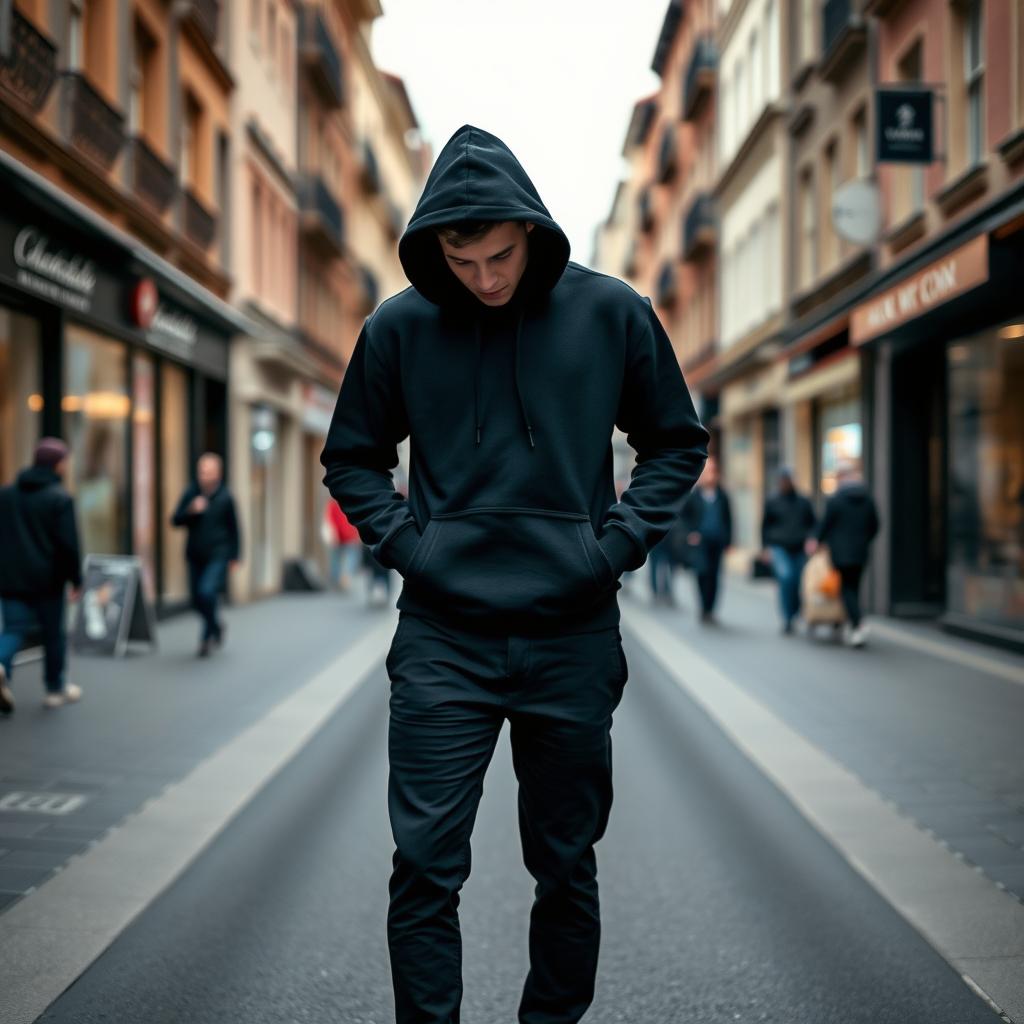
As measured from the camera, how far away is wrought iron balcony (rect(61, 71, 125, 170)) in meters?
13.1

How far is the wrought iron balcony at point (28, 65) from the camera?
11.4 m

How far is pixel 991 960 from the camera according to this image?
12.8 ft

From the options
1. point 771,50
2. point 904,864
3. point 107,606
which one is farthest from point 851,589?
point 771,50

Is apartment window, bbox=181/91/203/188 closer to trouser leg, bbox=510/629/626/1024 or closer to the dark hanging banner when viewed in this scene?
the dark hanging banner

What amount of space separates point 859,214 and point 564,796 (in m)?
15.5

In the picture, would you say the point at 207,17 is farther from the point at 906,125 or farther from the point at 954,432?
the point at 954,432

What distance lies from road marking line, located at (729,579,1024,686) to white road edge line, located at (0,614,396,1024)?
5.65 metres

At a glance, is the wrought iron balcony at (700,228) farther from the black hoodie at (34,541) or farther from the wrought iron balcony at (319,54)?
the black hoodie at (34,541)

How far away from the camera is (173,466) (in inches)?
715

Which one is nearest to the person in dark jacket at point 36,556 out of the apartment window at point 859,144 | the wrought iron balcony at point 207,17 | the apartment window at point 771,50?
the wrought iron balcony at point 207,17

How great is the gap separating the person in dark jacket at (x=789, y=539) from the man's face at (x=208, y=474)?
18.1ft

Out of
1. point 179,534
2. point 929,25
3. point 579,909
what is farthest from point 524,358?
point 179,534

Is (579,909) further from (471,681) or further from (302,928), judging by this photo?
(302,928)

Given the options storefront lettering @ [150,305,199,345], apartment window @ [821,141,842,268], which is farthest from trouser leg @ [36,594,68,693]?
apartment window @ [821,141,842,268]
